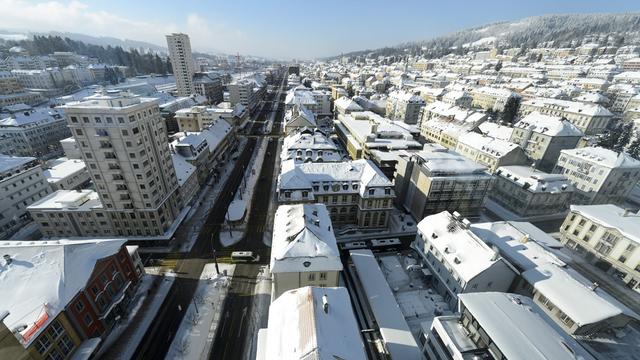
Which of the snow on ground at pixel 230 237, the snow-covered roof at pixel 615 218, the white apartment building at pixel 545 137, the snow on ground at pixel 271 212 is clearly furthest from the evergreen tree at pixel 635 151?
the snow on ground at pixel 230 237

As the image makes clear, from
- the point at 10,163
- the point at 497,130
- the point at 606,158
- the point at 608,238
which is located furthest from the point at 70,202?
the point at 497,130

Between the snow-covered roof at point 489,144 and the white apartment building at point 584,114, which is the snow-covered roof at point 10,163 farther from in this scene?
the white apartment building at point 584,114

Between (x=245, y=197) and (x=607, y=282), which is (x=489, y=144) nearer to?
(x=607, y=282)

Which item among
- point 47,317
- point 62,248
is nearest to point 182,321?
point 47,317

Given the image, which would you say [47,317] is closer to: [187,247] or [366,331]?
[187,247]

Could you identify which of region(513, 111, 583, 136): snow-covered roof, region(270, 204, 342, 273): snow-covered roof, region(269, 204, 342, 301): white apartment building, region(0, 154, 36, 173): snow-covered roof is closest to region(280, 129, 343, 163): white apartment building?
region(270, 204, 342, 273): snow-covered roof
